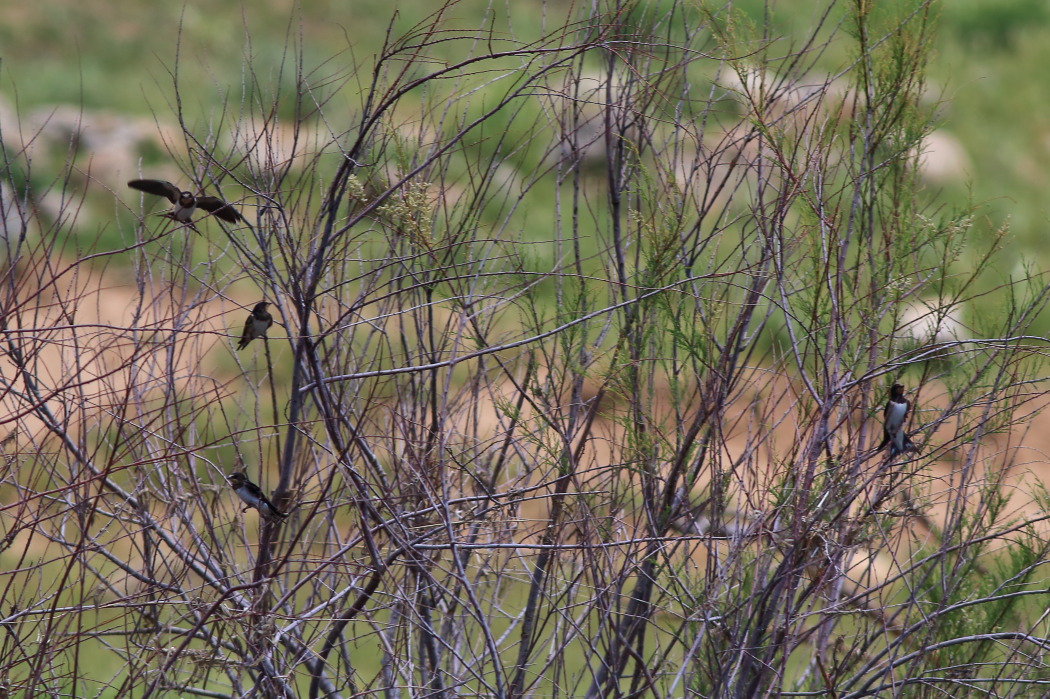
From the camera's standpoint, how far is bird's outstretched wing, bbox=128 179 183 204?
3.81 metres

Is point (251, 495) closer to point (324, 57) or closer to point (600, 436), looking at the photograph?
point (600, 436)

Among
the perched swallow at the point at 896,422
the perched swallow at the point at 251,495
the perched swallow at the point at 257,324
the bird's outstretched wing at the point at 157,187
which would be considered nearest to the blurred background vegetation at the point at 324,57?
the perched swallow at the point at 257,324

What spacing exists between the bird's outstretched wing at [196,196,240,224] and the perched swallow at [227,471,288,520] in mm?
1009

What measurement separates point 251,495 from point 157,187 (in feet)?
3.93

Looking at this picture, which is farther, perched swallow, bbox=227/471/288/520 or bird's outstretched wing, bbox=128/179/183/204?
perched swallow, bbox=227/471/288/520

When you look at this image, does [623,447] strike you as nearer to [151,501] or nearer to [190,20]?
[151,501]

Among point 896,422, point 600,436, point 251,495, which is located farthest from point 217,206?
point 896,422

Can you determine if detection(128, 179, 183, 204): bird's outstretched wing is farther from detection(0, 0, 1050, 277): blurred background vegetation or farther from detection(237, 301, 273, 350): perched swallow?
detection(0, 0, 1050, 277): blurred background vegetation

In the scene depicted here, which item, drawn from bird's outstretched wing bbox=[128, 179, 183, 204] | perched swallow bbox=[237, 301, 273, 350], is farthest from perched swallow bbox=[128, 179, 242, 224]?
perched swallow bbox=[237, 301, 273, 350]

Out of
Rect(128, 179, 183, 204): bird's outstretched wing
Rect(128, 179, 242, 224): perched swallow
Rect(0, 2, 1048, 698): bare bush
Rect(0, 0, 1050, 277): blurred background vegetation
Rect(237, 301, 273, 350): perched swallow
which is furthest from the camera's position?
Rect(0, 0, 1050, 277): blurred background vegetation

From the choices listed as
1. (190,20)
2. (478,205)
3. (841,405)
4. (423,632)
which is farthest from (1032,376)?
(190,20)

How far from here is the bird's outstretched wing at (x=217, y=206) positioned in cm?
362

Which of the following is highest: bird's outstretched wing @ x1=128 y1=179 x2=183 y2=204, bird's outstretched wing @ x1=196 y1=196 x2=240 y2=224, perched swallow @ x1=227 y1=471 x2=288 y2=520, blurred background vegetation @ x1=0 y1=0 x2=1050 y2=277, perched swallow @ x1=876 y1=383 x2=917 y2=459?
blurred background vegetation @ x1=0 y1=0 x2=1050 y2=277

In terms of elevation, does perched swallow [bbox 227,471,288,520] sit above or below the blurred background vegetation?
below
